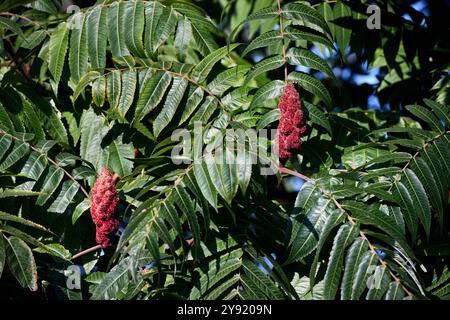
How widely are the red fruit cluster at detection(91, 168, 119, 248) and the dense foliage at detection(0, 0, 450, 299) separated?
0.15m

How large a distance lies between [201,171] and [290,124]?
0.46 metres

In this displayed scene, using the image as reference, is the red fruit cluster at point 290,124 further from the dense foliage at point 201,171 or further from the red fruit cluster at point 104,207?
the red fruit cluster at point 104,207

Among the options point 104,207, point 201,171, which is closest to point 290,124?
point 201,171

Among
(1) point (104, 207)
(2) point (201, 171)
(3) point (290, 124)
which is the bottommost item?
(1) point (104, 207)

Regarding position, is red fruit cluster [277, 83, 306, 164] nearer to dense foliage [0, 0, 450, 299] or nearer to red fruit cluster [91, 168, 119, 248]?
dense foliage [0, 0, 450, 299]

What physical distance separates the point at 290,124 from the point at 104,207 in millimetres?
932

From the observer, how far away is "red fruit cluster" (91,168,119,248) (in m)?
3.50

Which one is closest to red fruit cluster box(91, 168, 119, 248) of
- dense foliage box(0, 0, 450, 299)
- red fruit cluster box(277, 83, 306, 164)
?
dense foliage box(0, 0, 450, 299)

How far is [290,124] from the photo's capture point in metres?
3.55

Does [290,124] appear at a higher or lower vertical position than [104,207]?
higher

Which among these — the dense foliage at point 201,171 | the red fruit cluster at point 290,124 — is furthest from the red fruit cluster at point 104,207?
the red fruit cluster at point 290,124

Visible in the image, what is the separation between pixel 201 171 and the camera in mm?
3500

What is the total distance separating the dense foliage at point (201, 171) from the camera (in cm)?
342

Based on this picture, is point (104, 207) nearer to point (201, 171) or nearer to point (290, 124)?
point (201, 171)
